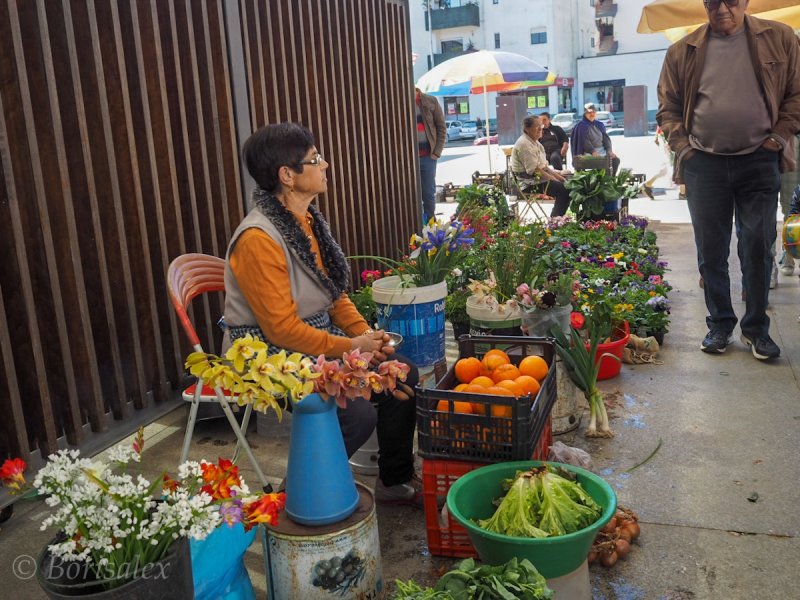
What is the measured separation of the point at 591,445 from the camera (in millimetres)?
3777

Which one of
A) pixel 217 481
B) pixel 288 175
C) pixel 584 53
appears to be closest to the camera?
pixel 217 481

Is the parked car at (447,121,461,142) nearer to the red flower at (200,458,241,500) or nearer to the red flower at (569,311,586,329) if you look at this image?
the red flower at (569,311,586,329)

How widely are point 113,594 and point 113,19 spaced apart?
2.86 m

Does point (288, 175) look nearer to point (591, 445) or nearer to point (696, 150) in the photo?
point (591, 445)

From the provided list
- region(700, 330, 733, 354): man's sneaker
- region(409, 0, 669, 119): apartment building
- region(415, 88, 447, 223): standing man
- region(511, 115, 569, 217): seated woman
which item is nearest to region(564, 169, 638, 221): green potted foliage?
region(511, 115, 569, 217): seated woman

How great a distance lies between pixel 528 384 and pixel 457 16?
156ft

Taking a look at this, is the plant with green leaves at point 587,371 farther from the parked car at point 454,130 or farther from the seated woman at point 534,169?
the parked car at point 454,130

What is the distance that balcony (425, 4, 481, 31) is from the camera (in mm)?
46656

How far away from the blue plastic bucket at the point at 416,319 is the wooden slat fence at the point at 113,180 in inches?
41.3

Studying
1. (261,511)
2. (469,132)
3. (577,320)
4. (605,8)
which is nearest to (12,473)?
(261,511)

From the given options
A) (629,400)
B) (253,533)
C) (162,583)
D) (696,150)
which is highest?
(696,150)

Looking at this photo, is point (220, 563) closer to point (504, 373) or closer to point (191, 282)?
point (504, 373)

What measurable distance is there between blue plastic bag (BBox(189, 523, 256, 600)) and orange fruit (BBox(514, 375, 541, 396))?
44.4 inches

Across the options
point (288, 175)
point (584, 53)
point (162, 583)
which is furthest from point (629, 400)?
point (584, 53)
